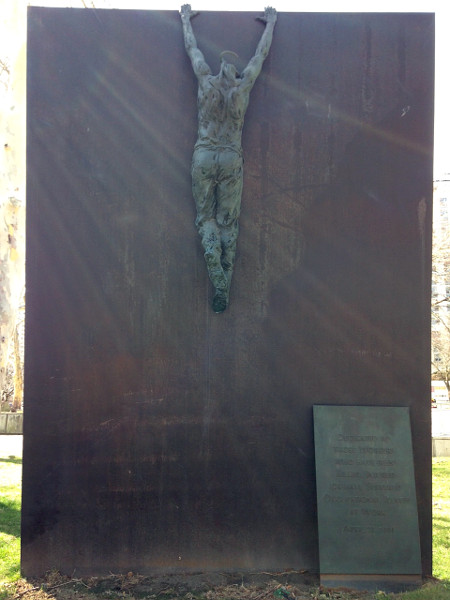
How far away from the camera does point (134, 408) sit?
589 cm

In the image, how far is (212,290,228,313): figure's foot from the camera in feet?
19.2

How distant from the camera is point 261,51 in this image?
19.4 ft

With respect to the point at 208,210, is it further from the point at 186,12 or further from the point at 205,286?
the point at 186,12

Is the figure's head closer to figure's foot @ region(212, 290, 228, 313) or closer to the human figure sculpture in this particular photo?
the human figure sculpture

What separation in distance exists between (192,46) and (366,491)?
4.19 metres

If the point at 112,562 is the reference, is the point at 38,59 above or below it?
above

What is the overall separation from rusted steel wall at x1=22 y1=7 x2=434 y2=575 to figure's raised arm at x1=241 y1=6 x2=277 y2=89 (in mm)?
108

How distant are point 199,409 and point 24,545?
1.91 meters

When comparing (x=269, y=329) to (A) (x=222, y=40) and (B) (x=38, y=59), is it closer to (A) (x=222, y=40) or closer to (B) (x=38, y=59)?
(A) (x=222, y=40)

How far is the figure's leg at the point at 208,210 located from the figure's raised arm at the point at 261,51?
0.76 meters

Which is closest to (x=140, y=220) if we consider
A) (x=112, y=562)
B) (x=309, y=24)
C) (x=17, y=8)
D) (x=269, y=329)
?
(x=269, y=329)

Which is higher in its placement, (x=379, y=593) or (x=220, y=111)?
(x=220, y=111)

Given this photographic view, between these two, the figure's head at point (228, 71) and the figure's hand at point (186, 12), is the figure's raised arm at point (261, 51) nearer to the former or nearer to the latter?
the figure's head at point (228, 71)

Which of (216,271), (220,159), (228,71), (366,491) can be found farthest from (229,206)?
(366,491)
